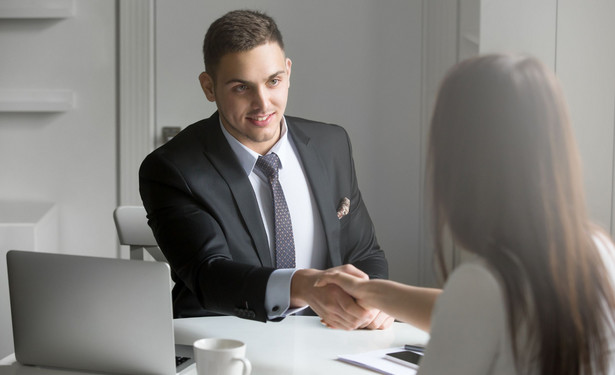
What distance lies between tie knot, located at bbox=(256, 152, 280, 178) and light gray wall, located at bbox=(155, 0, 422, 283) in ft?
4.67

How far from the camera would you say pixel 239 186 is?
1887 millimetres

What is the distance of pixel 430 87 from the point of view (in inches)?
127

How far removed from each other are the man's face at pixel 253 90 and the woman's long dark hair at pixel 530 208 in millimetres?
1119

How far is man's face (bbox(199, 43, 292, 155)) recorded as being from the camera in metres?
1.87

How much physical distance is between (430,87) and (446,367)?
8.40ft

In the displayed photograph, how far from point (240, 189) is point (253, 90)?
25 cm

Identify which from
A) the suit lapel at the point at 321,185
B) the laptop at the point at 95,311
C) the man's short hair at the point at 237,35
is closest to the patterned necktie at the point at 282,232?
the suit lapel at the point at 321,185

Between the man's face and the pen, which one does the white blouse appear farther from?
the man's face

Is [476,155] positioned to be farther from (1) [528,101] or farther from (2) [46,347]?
(2) [46,347]

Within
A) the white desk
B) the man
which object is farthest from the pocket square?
the white desk

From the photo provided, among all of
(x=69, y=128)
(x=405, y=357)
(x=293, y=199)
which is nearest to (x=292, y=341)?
(x=405, y=357)

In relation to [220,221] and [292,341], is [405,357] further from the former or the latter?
[220,221]

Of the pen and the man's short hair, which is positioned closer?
the pen

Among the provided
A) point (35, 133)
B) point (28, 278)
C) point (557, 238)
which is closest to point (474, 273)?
point (557, 238)
